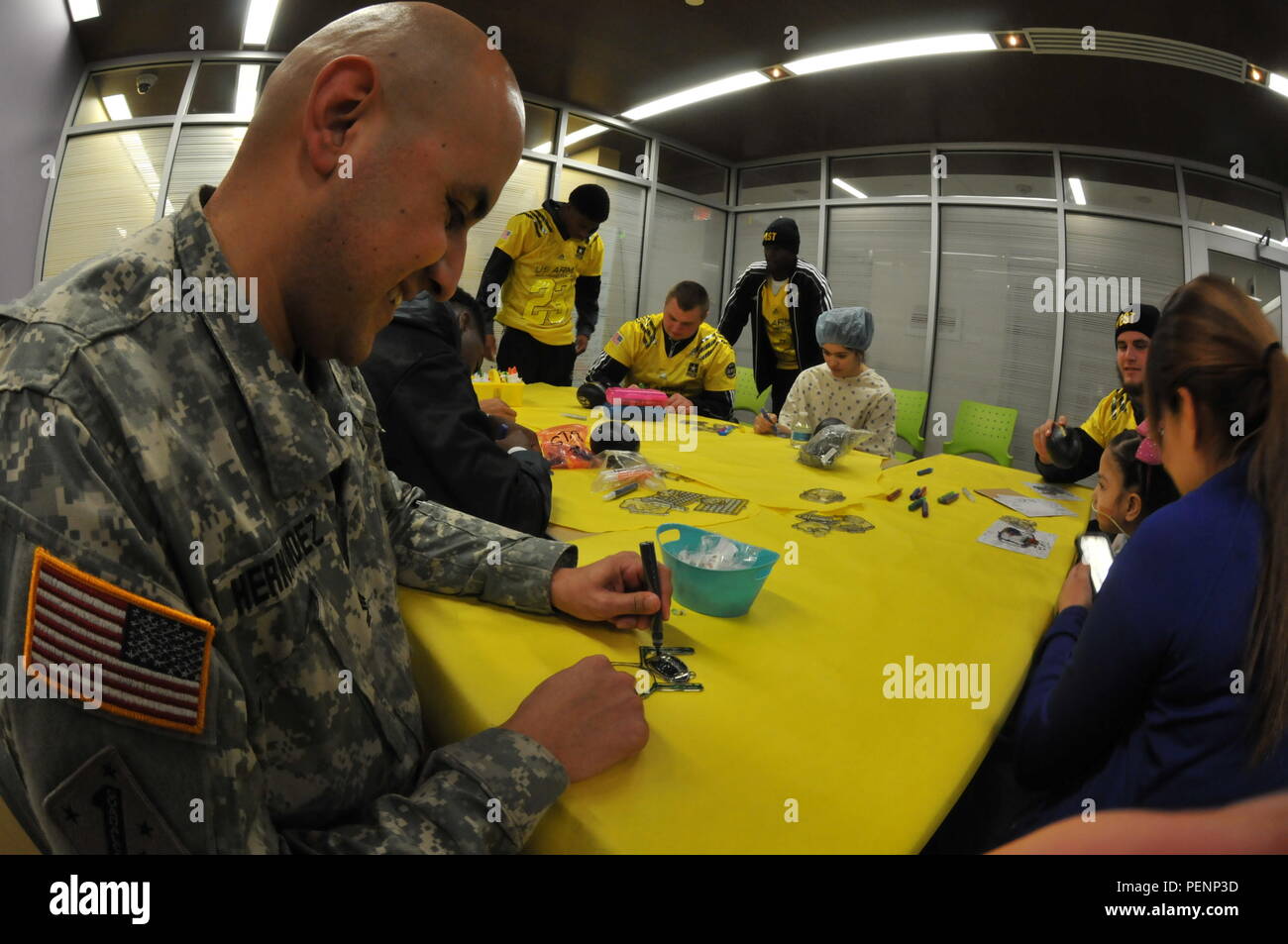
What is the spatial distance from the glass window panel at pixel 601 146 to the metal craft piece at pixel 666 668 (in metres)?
6.01

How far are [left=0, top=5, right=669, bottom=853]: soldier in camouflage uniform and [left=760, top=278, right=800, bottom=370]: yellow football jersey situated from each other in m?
4.18

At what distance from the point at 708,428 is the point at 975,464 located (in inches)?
48.8

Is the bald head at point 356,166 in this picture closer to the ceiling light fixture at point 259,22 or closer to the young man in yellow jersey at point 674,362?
the young man in yellow jersey at point 674,362

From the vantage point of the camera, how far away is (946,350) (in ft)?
20.3

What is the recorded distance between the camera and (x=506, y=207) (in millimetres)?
→ 5719

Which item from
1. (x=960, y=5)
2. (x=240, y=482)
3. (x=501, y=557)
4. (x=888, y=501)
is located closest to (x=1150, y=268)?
(x=960, y=5)

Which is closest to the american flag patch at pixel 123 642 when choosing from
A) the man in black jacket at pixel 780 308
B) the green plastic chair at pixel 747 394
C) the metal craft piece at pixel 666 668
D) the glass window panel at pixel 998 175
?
the metal craft piece at pixel 666 668

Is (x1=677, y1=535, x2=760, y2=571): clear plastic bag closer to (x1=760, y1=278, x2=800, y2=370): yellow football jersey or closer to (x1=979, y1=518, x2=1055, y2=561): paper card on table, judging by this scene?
(x1=979, y1=518, x2=1055, y2=561): paper card on table

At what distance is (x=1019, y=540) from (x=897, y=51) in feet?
13.8

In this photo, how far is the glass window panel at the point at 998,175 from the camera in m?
5.70

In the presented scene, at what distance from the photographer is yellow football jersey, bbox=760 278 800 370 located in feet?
15.0

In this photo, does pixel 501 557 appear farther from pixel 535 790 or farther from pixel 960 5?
pixel 960 5

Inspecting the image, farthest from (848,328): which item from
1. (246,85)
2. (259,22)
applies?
(246,85)

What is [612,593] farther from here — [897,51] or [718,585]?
[897,51]
